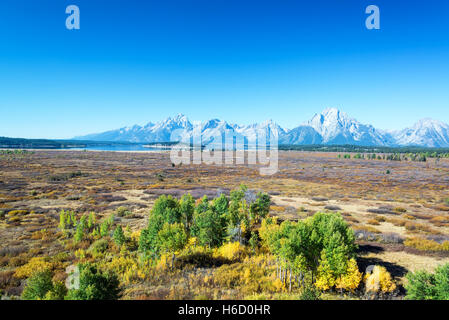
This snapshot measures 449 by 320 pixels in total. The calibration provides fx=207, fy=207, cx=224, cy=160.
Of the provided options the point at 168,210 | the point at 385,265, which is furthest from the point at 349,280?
the point at 168,210

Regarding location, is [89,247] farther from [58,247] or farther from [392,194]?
[392,194]

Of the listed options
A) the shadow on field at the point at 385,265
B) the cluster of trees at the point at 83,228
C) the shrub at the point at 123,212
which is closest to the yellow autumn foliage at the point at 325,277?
the shadow on field at the point at 385,265

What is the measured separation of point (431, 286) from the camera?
11.0 m

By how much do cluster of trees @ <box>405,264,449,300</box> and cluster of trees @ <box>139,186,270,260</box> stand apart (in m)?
12.5

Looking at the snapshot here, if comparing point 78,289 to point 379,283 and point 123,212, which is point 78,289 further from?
point 123,212

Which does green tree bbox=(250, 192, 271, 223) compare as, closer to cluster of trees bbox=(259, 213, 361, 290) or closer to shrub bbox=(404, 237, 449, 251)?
cluster of trees bbox=(259, 213, 361, 290)

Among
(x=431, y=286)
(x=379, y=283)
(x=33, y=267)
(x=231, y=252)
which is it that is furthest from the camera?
(x=231, y=252)

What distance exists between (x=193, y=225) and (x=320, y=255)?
42.4 feet

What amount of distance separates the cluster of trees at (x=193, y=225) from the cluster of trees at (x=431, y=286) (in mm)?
12514

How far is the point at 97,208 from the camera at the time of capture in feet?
119

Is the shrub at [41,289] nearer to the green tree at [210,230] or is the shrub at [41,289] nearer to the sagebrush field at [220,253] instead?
the sagebrush field at [220,253]

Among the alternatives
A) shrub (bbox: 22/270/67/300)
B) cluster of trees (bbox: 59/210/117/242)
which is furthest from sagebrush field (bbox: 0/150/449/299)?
cluster of trees (bbox: 59/210/117/242)

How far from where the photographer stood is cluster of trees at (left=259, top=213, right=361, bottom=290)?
564 inches

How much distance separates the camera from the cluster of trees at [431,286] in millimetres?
10367
